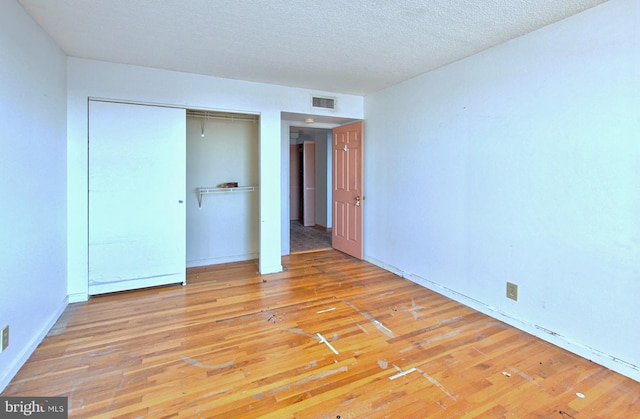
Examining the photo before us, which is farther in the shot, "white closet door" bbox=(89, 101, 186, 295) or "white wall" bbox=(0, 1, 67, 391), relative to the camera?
"white closet door" bbox=(89, 101, 186, 295)

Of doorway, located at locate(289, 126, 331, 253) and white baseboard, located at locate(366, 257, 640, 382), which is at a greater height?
doorway, located at locate(289, 126, 331, 253)

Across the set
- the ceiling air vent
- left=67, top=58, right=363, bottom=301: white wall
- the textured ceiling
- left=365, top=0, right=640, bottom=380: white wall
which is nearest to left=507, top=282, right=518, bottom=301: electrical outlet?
left=365, top=0, right=640, bottom=380: white wall

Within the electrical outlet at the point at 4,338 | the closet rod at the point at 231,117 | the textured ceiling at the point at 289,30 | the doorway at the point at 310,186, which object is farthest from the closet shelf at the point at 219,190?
the electrical outlet at the point at 4,338

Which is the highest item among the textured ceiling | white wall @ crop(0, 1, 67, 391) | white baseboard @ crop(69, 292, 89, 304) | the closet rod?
the textured ceiling

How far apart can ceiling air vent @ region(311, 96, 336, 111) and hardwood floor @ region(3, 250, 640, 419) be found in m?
2.52

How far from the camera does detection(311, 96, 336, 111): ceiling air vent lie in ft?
13.6

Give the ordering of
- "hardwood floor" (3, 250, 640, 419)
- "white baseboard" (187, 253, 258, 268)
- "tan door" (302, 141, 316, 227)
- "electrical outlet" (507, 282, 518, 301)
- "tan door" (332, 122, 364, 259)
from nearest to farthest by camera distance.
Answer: "hardwood floor" (3, 250, 640, 419) → "electrical outlet" (507, 282, 518, 301) → "white baseboard" (187, 253, 258, 268) → "tan door" (332, 122, 364, 259) → "tan door" (302, 141, 316, 227)

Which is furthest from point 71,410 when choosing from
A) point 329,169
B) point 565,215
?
point 329,169

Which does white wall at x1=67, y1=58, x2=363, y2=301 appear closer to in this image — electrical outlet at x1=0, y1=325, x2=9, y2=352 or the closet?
the closet

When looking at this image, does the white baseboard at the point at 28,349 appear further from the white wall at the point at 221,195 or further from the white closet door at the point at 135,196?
the white wall at the point at 221,195

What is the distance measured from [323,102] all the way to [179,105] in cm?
182

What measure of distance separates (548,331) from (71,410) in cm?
317

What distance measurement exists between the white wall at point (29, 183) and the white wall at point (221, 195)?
57.6 inches

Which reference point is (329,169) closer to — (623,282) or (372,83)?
(372,83)
